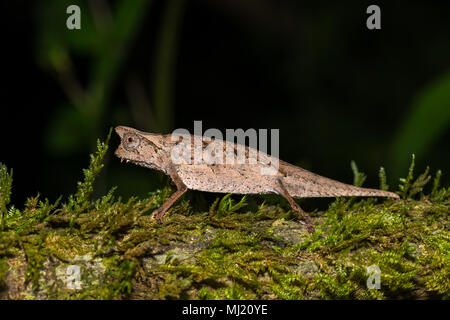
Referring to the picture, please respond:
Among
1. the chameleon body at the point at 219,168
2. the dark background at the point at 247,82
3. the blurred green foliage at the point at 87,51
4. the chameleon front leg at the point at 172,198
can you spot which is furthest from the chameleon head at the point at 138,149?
the dark background at the point at 247,82

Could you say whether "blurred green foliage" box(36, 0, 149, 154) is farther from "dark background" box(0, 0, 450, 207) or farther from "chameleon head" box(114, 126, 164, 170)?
"chameleon head" box(114, 126, 164, 170)

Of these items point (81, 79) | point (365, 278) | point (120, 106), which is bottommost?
point (365, 278)

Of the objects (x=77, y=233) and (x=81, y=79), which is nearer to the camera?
(x=77, y=233)

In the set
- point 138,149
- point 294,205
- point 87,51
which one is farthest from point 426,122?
point 87,51

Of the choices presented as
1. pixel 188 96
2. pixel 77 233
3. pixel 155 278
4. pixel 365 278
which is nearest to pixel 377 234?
pixel 365 278

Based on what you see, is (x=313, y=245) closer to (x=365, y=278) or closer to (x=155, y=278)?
(x=365, y=278)

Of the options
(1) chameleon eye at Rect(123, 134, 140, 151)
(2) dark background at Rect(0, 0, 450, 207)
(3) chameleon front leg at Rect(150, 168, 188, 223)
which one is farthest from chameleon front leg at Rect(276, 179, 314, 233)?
(2) dark background at Rect(0, 0, 450, 207)
